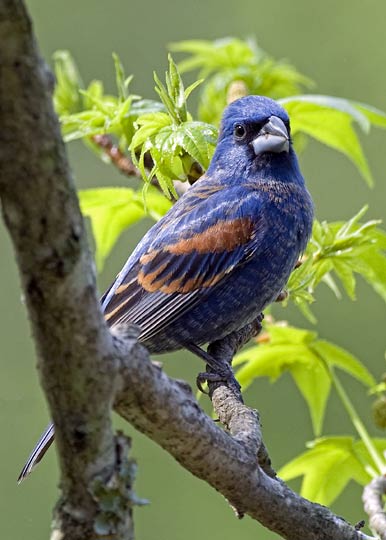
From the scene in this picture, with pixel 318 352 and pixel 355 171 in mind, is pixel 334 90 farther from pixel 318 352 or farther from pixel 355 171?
pixel 318 352

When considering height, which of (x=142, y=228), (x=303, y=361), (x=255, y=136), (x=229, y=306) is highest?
(x=255, y=136)

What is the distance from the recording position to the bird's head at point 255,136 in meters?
3.43

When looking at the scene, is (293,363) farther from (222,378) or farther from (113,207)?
(113,207)

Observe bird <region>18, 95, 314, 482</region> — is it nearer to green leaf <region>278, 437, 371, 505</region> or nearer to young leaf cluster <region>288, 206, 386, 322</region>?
young leaf cluster <region>288, 206, 386, 322</region>

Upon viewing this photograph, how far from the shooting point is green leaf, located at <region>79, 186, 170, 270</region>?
3352 mm

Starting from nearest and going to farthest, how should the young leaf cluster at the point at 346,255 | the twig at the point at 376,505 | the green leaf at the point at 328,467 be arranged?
the twig at the point at 376,505 < the young leaf cluster at the point at 346,255 < the green leaf at the point at 328,467

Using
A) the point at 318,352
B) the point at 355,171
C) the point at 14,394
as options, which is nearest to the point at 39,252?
the point at 318,352

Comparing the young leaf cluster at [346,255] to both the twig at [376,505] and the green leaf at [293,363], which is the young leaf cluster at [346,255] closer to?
the green leaf at [293,363]

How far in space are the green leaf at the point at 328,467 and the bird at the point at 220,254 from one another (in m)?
0.40

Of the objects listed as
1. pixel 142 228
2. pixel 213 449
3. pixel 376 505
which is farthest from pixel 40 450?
pixel 142 228

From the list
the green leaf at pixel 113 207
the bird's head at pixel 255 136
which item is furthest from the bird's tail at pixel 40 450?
the bird's head at pixel 255 136

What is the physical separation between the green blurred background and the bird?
10.2 ft

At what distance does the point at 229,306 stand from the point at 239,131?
0.65m

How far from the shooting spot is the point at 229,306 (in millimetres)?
3377
